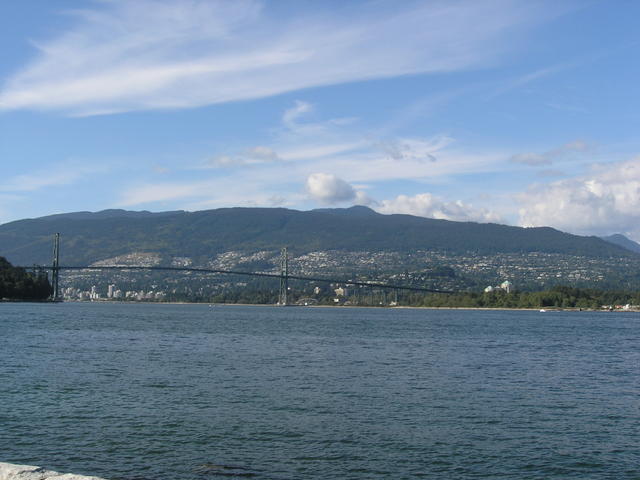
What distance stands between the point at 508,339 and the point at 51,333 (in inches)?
1050

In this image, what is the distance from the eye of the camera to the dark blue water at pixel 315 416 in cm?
1260

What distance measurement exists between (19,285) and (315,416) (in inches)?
3509

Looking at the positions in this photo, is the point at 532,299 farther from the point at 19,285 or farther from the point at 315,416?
the point at 315,416

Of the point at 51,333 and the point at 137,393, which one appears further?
the point at 51,333

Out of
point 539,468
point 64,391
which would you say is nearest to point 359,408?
point 539,468

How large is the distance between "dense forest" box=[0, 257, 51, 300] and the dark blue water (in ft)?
230

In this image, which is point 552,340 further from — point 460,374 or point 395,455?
point 395,455

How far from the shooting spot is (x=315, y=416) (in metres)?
16.5

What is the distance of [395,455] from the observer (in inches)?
522

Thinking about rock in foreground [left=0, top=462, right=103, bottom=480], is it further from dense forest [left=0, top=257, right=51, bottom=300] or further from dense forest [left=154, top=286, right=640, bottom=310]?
dense forest [left=154, top=286, right=640, bottom=310]

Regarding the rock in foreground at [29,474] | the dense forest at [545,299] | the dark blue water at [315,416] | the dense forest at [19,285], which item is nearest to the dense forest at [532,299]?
the dense forest at [545,299]

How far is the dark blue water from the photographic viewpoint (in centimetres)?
1260

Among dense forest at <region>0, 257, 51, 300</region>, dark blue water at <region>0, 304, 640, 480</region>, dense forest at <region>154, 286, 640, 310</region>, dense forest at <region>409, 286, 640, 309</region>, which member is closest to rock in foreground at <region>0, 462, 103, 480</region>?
dark blue water at <region>0, 304, 640, 480</region>

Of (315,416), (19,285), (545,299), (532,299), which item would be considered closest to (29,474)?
(315,416)
